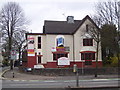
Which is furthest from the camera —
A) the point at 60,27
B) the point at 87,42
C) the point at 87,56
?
the point at 60,27

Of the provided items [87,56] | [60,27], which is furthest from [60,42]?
[87,56]

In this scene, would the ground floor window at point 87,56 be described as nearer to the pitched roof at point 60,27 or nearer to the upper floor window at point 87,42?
the upper floor window at point 87,42

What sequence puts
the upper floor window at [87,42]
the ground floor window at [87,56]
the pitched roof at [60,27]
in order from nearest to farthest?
the ground floor window at [87,56] < the upper floor window at [87,42] < the pitched roof at [60,27]

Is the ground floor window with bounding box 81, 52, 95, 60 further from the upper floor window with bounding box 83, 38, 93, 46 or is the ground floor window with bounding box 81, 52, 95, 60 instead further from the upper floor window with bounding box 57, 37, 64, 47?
the upper floor window with bounding box 57, 37, 64, 47

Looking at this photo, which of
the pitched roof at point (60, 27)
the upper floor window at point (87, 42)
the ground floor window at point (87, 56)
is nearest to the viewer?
the ground floor window at point (87, 56)

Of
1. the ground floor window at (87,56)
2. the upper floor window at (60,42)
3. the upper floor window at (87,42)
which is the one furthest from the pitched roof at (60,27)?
the ground floor window at (87,56)

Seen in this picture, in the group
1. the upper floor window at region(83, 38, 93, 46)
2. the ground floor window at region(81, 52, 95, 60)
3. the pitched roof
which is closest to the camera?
the ground floor window at region(81, 52, 95, 60)

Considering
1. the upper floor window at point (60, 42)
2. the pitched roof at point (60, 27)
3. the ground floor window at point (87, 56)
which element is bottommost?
the ground floor window at point (87, 56)

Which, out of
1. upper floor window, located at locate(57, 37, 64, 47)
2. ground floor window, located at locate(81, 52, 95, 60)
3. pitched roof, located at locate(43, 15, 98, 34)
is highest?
pitched roof, located at locate(43, 15, 98, 34)

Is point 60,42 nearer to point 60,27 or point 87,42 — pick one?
point 60,27

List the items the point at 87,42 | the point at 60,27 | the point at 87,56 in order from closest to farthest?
the point at 87,56 → the point at 87,42 → the point at 60,27

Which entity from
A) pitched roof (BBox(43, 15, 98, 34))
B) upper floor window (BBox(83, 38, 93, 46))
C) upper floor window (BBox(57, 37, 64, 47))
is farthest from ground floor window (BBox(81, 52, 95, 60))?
pitched roof (BBox(43, 15, 98, 34))

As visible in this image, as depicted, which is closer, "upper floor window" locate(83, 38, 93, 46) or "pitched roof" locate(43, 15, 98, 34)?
"upper floor window" locate(83, 38, 93, 46)

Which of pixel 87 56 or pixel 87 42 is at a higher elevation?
pixel 87 42
